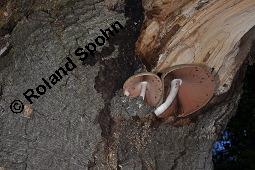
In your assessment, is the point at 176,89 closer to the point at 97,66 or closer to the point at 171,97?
the point at 171,97

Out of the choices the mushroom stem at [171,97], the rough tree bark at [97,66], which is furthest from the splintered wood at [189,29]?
the mushroom stem at [171,97]

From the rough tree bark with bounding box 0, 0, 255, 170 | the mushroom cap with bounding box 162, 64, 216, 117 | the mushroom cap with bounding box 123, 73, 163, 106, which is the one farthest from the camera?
the mushroom cap with bounding box 162, 64, 216, 117

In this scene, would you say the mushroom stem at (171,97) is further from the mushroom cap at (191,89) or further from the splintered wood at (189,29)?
the splintered wood at (189,29)

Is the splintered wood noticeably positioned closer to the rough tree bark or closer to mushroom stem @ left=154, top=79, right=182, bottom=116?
the rough tree bark

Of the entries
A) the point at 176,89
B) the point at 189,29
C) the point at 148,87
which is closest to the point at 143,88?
the point at 148,87

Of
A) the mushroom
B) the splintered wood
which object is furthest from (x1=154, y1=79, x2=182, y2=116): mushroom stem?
the splintered wood

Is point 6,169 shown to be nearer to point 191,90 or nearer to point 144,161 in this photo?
point 144,161
